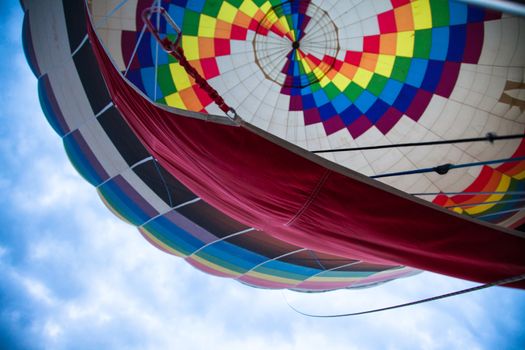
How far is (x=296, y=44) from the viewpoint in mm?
3098

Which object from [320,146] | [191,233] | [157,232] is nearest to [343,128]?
[320,146]

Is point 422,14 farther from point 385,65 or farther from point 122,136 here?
point 122,136

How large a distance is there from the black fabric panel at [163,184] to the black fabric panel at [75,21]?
1188 mm

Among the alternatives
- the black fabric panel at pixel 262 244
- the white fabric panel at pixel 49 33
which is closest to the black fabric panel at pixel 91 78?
the white fabric panel at pixel 49 33

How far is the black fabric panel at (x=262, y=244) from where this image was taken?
3.73 metres

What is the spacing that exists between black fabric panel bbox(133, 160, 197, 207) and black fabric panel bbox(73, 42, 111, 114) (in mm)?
684

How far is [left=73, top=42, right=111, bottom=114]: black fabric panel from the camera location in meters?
2.84

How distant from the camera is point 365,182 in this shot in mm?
1407

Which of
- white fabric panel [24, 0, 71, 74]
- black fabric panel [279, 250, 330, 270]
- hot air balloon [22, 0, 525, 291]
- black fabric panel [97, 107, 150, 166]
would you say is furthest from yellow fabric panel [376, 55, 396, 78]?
white fabric panel [24, 0, 71, 74]

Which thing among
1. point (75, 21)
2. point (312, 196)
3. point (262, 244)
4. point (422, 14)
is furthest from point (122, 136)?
point (422, 14)

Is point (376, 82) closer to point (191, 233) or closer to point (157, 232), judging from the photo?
point (191, 233)

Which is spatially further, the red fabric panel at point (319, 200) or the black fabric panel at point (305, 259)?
the black fabric panel at point (305, 259)

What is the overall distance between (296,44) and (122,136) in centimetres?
182

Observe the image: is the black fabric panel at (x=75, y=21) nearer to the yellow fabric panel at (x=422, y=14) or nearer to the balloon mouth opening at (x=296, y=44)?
the balloon mouth opening at (x=296, y=44)
